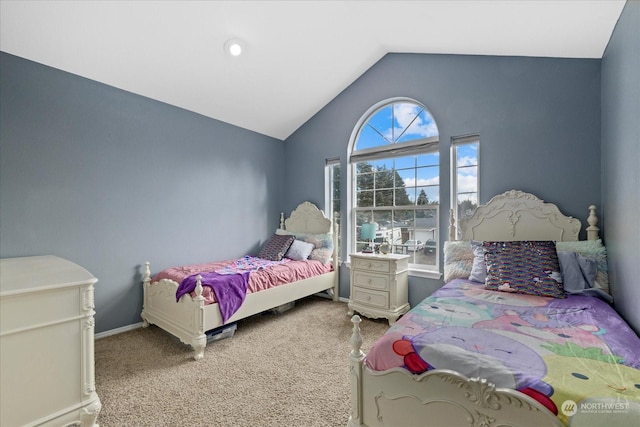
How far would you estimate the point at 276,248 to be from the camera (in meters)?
3.88

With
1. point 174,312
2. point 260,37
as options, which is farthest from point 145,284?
point 260,37

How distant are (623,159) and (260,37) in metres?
3.01

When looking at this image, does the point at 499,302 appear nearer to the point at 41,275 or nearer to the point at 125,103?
the point at 41,275

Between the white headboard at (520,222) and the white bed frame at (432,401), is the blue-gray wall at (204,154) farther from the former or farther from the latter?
the white bed frame at (432,401)

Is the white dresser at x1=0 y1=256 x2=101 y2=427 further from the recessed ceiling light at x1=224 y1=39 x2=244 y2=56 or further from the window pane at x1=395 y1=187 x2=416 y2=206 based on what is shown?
the window pane at x1=395 y1=187 x2=416 y2=206

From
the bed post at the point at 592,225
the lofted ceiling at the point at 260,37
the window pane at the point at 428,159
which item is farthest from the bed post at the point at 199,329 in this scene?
the bed post at the point at 592,225

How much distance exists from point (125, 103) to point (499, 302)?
3.78 meters

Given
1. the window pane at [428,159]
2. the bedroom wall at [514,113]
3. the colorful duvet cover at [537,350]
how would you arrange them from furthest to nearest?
1. the window pane at [428,159]
2. the bedroom wall at [514,113]
3. the colorful duvet cover at [537,350]

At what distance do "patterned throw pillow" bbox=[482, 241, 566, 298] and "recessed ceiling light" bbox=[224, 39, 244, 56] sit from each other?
9.77 feet

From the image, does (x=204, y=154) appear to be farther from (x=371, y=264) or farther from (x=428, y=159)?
(x=428, y=159)

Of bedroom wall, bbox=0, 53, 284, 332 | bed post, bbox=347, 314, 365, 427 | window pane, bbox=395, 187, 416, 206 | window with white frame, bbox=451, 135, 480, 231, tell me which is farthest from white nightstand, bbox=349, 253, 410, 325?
bedroom wall, bbox=0, 53, 284, 332

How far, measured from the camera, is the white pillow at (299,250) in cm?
376

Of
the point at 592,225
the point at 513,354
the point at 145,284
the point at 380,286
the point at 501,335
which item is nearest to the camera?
the point at 513,354

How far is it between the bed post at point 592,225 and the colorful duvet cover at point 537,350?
67cm
